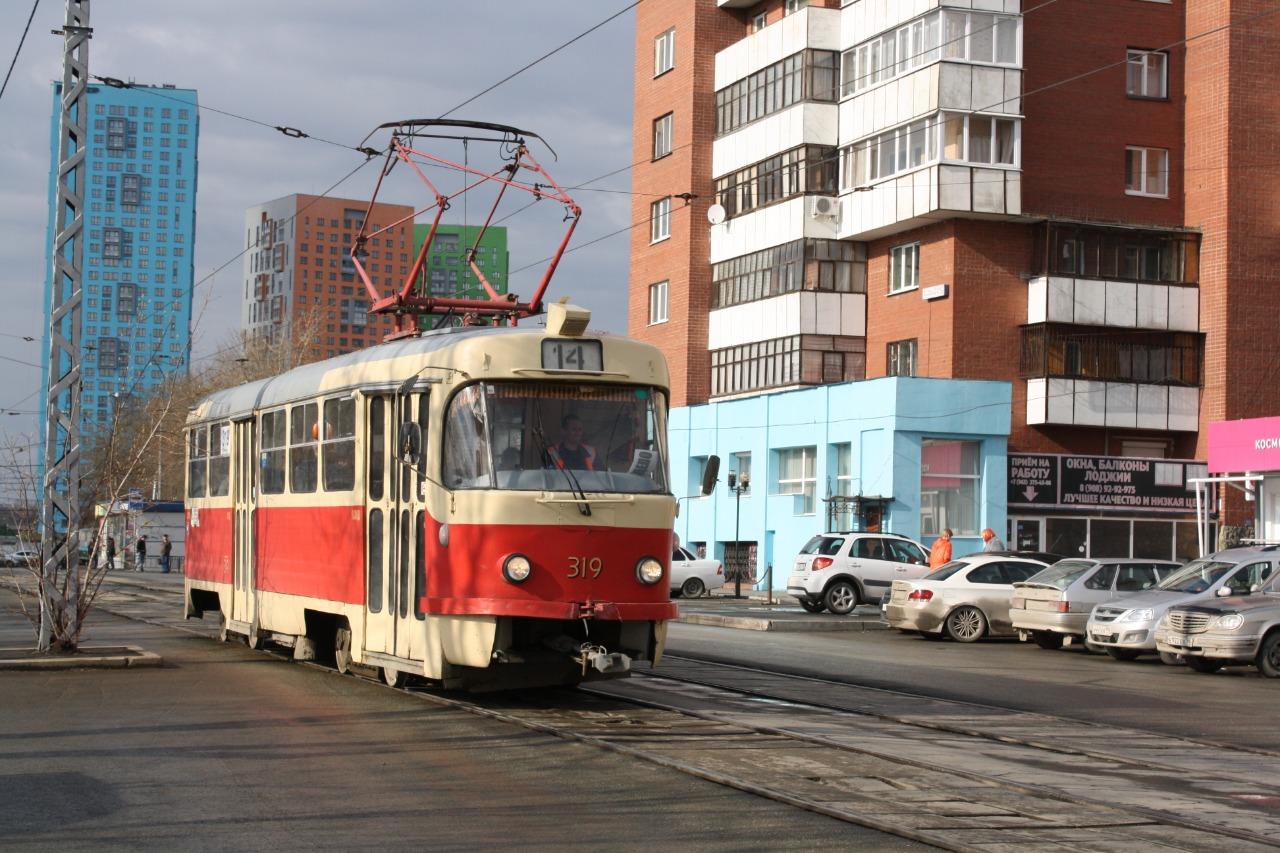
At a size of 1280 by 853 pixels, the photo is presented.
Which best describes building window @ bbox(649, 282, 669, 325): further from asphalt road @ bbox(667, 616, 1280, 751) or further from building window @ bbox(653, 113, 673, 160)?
asphalt road @ bbox(667, 616, 1280, 751)

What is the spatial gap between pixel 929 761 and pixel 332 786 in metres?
3.86

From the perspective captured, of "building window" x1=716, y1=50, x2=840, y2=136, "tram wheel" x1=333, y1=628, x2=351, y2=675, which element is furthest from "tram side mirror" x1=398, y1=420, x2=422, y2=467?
"building window" x1=716, y1=50, x2=840, y2=136

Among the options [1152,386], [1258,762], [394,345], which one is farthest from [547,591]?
[1152,386]

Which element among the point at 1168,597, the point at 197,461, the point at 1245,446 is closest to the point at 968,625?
the point at 1168,597

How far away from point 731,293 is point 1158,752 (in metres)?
39.7

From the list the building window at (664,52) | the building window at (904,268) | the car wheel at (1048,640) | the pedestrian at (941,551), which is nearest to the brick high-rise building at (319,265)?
the building window at (664,52)

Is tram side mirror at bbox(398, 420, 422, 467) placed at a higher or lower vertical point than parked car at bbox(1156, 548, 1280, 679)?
higher

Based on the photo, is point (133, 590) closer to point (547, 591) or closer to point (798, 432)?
point (798, 432)

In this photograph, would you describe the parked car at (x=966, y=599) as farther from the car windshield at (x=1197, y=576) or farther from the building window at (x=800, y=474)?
the building window at (x=800, y=474)

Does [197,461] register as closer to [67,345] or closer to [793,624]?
[67,345]

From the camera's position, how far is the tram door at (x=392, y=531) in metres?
13.6

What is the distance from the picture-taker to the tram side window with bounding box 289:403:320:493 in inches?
640

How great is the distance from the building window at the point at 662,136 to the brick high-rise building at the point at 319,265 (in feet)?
391

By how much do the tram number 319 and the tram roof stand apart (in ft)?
6.18
